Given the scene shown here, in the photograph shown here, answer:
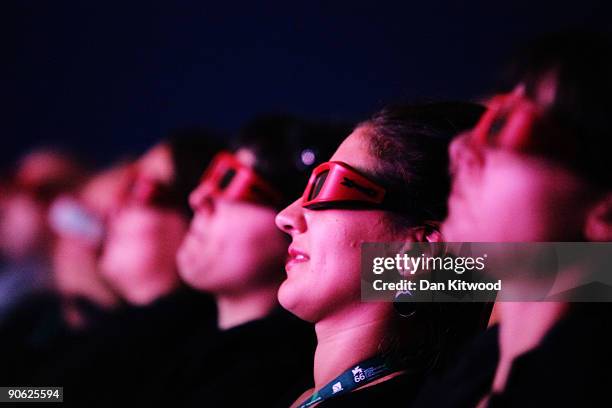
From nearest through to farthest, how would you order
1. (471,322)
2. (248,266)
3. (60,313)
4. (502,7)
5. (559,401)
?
1. (559,401)
2. (471,322)
3. (502,7)
4. (248,266)
5. (60,313)

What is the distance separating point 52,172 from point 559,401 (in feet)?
7.13

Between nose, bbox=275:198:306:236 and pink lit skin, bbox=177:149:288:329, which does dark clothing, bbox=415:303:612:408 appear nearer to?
nose, bbox=275:198:306:236

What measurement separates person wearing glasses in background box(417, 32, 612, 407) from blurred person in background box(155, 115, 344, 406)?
0.53 meters

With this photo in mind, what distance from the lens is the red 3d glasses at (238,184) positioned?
5.13 feet

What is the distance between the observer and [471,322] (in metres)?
1.16

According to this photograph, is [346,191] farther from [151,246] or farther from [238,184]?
[151,246]

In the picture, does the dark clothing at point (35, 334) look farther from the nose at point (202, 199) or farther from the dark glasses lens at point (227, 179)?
the dark glasses lens at point (227, 179)

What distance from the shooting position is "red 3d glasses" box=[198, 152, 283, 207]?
5.13 ft

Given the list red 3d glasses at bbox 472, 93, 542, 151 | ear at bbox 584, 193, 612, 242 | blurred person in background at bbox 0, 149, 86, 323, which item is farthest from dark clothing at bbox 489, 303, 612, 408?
blurred person in background at bbox 0, 149, 86, 323

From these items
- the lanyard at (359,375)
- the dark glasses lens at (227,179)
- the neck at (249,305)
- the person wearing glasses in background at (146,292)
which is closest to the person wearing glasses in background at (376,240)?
the lanyard at (359,375)

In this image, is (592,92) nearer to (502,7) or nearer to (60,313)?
(502,7)

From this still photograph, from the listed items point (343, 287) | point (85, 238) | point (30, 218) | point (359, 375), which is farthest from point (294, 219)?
point (30, 218)

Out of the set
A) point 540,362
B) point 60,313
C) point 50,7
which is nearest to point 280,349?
point 540,362

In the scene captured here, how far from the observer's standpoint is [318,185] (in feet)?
A: 3.96
